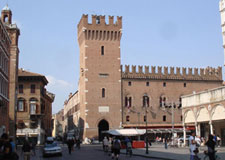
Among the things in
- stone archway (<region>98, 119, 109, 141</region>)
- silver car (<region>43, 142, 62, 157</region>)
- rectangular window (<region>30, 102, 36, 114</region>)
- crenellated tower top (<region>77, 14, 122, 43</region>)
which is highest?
crenellated tower top (<region>77, 14, 122, 43</region>)

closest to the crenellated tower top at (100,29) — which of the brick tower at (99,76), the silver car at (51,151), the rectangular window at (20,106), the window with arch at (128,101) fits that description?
the brick tower at (99,76)

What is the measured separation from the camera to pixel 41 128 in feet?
174

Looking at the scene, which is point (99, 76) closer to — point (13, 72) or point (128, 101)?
point (128, 101)

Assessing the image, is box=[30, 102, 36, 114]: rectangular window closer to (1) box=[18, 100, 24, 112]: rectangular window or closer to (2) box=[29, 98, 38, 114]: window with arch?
(2) box=[29, 98, 38, 114]: window with arch

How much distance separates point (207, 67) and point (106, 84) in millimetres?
17641

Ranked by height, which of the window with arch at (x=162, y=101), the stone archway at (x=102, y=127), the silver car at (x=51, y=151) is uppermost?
the window with arch at (x=162, y=101)

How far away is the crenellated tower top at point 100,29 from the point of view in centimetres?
5297

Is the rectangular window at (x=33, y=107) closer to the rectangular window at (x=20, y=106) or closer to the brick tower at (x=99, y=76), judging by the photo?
the rectangular window at (x=20, y=106)

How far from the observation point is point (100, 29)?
2101 inches

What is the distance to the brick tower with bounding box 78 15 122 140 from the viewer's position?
2002 inches

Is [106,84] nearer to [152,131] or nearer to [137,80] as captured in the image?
[137,80]

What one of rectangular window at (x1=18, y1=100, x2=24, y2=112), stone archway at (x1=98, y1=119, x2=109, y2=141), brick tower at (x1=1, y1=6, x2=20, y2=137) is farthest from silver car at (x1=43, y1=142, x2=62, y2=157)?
rectangular window at (x1=18, y1=100, x2=24, y2=112)

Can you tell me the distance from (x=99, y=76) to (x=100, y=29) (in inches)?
283

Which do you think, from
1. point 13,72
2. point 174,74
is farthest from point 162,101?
point 13,72
